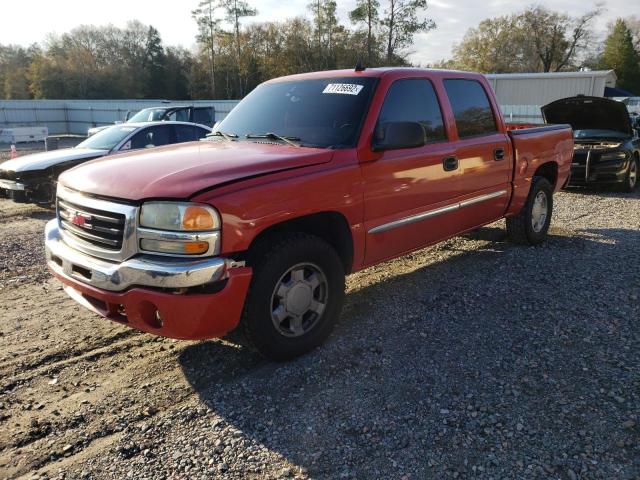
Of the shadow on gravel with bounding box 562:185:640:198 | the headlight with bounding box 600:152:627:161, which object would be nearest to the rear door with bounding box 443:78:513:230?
the headlight with bounding box 600:152:627:161

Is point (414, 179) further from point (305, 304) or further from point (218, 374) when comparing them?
point (218, 374)

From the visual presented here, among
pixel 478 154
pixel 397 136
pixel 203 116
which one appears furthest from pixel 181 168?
pixel 203 116

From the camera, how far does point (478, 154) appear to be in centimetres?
492

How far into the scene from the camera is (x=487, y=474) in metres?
2.46

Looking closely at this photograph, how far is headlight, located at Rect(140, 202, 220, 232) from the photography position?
291 centimetres

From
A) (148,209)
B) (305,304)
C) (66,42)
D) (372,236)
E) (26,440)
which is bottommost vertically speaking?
(26,440)

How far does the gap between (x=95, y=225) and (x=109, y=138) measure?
7.22m

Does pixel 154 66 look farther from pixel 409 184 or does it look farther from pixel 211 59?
pixel 409 184

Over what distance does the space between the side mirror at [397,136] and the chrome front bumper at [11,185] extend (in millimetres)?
7544

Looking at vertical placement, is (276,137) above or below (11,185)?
above

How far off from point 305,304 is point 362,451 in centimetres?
115

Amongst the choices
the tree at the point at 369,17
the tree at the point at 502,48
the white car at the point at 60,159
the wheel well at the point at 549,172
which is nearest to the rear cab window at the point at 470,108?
the wheel well at the point at 549,172

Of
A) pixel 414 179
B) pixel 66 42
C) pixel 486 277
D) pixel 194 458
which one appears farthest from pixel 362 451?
pixel 66 42

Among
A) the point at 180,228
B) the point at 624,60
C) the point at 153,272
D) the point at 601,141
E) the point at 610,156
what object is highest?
the point at 624,60
